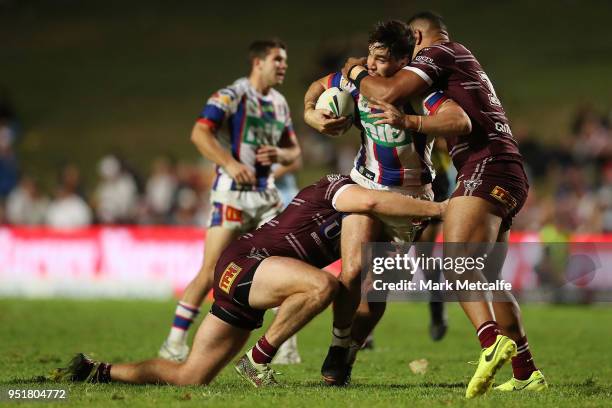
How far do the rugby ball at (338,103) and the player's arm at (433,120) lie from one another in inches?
11.9

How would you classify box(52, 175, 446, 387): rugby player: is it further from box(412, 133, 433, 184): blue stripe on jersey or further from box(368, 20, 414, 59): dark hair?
box(368, 20, 414, 59): dark hair

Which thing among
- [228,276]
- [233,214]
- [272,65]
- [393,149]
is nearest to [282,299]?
[228,276]

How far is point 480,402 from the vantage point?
686 centimetres

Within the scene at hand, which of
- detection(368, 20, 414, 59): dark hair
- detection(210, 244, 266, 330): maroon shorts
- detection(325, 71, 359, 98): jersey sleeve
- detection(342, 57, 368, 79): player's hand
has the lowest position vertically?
detection(210, 244, 266, 330): maroon shorts

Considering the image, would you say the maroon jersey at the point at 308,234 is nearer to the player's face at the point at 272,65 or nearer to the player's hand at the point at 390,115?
the player's hand at the point at 390,115

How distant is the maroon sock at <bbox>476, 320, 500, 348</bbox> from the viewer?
7.27m

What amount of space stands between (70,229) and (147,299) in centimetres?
264

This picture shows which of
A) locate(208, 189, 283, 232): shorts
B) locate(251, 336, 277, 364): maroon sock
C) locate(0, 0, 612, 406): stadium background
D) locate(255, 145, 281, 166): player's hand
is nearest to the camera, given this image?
locate(251, 336, 277, 364): maroon sock

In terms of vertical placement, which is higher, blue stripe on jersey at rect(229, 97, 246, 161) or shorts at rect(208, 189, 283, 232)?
blue stripe on jersey at rect(229, 97, 246, 161)

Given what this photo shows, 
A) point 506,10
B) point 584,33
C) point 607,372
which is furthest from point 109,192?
point 506,10

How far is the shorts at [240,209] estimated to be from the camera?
1038 cm

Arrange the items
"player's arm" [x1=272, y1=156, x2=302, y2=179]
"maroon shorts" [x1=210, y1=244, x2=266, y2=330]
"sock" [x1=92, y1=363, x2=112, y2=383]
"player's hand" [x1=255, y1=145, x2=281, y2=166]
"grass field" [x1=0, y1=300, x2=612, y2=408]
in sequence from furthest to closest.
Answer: "player's arm" [x1=272, y1=156, x2=302, y2=179]
"player's hand" [x1=255, y1=145, x2=281, y2=166]
"sock" [x1=92, y1=363, x2=112, y2=383]
"maroon shorts" [x1=210, y1=244, x2=266, y2=330]
"grass field" [x1=0, y1=300, x2=612, y2=408]

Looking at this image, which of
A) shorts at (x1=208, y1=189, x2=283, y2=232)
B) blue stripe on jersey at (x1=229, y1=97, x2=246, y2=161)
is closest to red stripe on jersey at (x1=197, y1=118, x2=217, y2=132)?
blue stripe on jersey at (x1=229, y1=97, x2=246, y2=161)

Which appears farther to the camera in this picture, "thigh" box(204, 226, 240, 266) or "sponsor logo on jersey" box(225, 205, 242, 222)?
"sponsor logo on jersey" box(225, 205, 242, 222)
